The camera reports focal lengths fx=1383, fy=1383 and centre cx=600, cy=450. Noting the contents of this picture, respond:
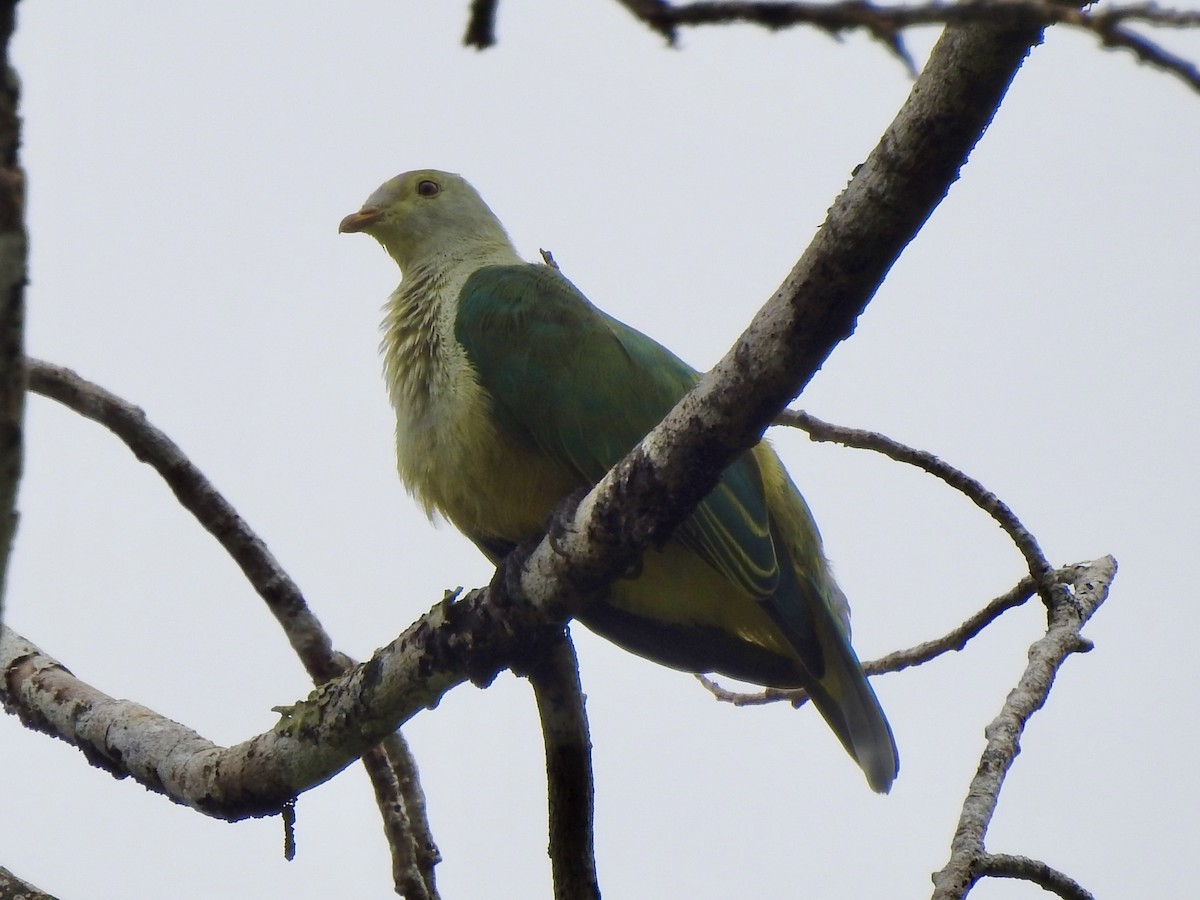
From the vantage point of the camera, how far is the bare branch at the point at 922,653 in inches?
142

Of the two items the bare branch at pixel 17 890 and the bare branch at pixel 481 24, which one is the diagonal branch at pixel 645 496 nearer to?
the bare branch at pixel 17 890

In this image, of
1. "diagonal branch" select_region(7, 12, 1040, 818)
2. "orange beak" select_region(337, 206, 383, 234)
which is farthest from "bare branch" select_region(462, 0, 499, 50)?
"orange beak" select_region(337, 206, 383, 234)

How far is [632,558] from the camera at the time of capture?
270 cm

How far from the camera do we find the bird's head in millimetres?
4750

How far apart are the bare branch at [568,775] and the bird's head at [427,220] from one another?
1.93 meters

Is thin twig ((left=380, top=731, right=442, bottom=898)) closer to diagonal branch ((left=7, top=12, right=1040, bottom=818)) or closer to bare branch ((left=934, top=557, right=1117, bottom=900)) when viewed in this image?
diagonal branch ((left=7, top=12, right=1040, bottom=818))

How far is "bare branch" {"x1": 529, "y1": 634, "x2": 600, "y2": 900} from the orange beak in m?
2.26

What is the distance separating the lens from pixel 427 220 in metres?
4.82

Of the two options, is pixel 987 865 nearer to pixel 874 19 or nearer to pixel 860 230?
pixel 860 230

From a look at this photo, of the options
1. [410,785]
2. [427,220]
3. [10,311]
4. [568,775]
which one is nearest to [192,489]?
[410,785]

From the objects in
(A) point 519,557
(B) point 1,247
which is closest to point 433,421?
(A) point 519,557

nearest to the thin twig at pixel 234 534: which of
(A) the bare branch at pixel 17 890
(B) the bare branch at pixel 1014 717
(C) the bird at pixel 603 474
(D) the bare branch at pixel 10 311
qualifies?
(C) the bird at pixel 603 474

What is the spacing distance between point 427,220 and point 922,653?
226 cm

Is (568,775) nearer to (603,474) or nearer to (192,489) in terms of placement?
(603,474)
